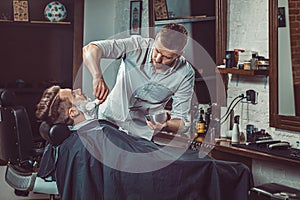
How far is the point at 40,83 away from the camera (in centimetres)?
552

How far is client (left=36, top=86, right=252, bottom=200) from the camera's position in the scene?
2352mm

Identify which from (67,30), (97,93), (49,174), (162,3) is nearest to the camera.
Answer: (49,174)

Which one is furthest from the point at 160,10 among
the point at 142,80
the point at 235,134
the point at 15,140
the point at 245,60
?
the point at 15,140

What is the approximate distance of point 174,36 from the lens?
373 cm

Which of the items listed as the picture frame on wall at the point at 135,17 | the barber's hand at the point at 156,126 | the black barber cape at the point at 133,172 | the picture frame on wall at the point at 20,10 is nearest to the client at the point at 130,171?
the black barber cape at the point at 133,172

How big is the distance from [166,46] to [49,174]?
1133 mm

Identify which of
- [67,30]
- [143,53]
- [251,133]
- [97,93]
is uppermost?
Answer: [67,30]

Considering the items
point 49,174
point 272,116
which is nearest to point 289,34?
point 272,116

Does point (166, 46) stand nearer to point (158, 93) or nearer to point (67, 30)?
point (158, 93)

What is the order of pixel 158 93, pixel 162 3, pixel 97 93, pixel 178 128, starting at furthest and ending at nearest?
pixel 162 3, pixel 178 128, pixel 158 93, pixel 97 93

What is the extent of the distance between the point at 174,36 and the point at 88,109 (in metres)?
0.87

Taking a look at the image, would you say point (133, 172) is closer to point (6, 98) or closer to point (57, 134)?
point (57, 134)

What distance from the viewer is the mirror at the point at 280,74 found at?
3166 mm

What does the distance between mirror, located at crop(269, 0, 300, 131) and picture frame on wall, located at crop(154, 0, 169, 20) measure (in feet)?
3.69
